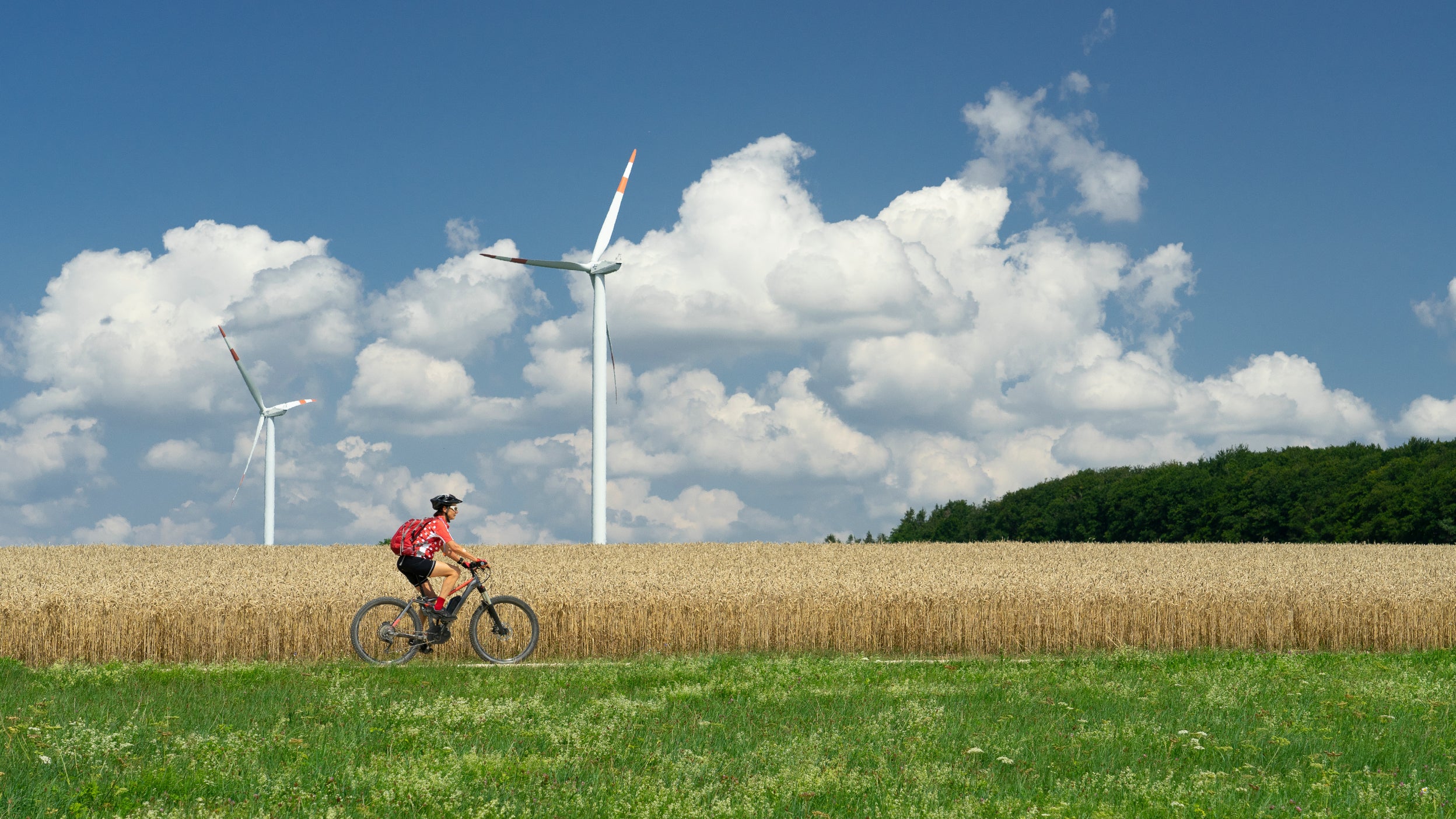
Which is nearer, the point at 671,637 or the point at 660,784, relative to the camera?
the point at 660,784

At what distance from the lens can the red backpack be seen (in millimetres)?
19516

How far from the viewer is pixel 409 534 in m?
19.5

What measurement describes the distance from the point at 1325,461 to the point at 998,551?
207 feet

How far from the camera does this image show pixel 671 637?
22.2m

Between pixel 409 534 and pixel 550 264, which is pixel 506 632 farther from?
pixel 550 264

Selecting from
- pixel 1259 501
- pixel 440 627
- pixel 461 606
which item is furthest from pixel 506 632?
pixel 1259 501

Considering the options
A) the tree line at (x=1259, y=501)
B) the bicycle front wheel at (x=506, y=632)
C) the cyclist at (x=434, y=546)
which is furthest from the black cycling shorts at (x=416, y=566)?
the tree line at (x=1259, y=501)

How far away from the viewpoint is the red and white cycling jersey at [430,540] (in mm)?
19438

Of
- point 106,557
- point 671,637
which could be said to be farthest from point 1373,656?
point 106,557

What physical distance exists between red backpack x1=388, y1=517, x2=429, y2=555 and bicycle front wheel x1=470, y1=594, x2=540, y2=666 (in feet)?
6.19

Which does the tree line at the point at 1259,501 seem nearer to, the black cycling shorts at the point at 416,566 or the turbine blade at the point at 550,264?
the turbine blade at the point at 550,264

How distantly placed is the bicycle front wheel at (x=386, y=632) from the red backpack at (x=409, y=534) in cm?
114

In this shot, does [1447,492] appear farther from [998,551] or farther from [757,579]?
→ [757,579]

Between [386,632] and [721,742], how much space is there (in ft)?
31.5
